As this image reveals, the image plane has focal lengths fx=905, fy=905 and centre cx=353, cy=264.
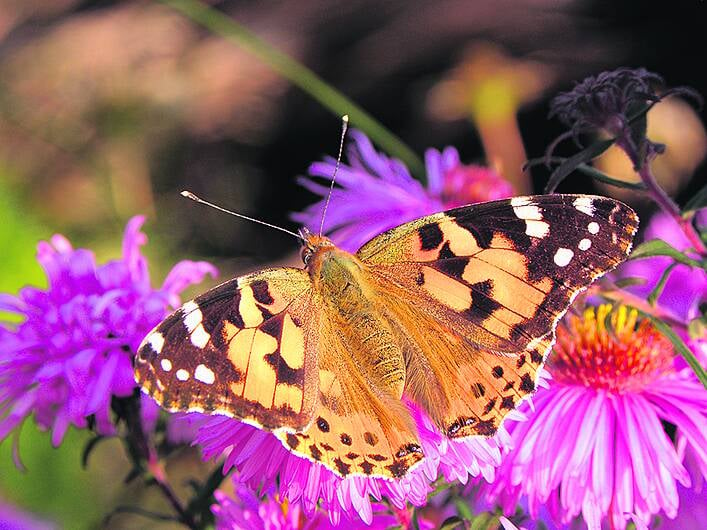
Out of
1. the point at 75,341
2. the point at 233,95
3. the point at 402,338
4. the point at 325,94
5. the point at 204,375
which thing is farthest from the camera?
the point at 233,95

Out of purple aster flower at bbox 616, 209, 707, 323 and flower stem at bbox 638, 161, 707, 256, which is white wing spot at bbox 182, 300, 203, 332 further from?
purple aster flower at bbox 616, 209, 707, 323

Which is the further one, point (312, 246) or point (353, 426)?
point (312, 246)

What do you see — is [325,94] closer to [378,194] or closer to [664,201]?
[378,194]

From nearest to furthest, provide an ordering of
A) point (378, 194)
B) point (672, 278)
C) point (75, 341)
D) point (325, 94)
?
point (75, 341) → point (672, 278) → point (378, 194) → point (325, 94)

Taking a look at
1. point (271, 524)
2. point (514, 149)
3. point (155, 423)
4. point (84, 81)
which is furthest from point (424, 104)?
point (271, 524)

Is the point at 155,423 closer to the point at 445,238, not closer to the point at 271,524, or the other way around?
the point at 271,524

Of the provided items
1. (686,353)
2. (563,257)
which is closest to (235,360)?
(563,257)
